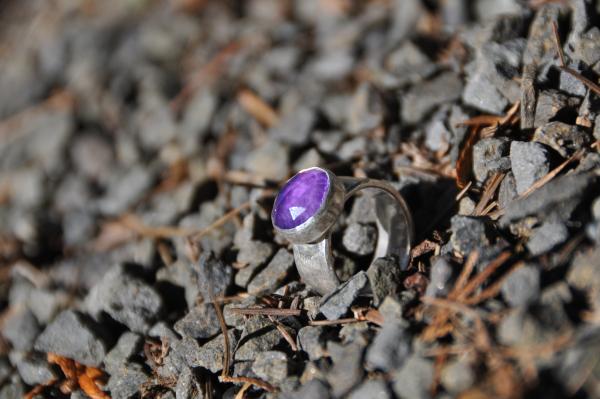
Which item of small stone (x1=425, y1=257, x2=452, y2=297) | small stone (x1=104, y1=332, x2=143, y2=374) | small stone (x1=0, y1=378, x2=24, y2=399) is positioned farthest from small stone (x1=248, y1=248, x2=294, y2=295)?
small stone (x1=0, y1=378, x2=24, y2=399)

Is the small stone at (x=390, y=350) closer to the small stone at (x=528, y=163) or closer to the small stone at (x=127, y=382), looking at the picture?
the small stone at (x=528, y=163)

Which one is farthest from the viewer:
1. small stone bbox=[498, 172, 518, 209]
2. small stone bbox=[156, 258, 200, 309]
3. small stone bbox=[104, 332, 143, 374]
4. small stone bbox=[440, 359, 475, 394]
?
small stone bbox=[156, 258, 200, 309]

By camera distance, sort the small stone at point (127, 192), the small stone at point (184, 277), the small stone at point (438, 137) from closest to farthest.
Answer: the small stone at point (184, 277) < the small stone at point (438, 137) < the small stone at point (127, 192)

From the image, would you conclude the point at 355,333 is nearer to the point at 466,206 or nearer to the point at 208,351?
the point at 208,351

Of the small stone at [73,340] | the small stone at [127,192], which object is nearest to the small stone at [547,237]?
the small stone at [73,340]

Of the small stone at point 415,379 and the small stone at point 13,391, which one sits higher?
the small stone at point 415,379

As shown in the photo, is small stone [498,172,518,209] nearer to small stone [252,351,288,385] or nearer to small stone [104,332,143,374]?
small stone [252,351,288,385]

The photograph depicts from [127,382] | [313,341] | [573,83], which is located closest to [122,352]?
[127,382]

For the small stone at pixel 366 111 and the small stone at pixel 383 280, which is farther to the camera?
the small stone at pixel 366 111
